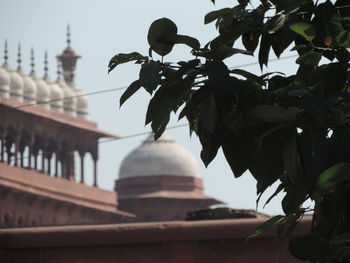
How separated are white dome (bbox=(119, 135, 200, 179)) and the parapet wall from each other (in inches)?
1426

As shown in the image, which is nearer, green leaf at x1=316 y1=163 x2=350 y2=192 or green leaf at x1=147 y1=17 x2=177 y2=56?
green leaf at x1=316 y1=163 x2=350 y2=192

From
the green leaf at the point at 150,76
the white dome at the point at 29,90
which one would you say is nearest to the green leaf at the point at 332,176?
the green leaf at the point at 150,76

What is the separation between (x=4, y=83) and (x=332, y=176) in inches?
1352

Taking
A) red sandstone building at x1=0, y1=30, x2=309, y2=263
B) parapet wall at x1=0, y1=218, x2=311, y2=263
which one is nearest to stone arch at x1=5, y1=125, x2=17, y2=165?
red sandstone building at x1=0, y1=30, x2=309, y2=263

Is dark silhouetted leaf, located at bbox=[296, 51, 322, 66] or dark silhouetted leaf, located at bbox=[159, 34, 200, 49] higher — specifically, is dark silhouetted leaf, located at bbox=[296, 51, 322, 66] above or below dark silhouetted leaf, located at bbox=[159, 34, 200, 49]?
below

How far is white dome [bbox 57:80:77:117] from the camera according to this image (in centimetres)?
3944

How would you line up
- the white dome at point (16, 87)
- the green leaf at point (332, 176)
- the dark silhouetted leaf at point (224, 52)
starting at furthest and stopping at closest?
the white dome at point (16, 87), the dark silhouetted leaf at point (224, 52), the green leaf at point (332, 176)

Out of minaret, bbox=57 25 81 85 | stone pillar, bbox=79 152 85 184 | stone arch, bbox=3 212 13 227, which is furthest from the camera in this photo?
minaret, bbox=57 25 81 85

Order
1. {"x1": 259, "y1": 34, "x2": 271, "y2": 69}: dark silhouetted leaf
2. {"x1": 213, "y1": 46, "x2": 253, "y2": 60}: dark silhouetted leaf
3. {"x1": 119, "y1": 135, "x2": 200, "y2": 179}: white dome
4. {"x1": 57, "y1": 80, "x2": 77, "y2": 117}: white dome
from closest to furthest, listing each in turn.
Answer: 1. {"x1": 213, "y1": 46, "x2": 253, "y2": 60}: dark silhouetted leaf
2. {"x1": 259, "y1": 34, "x2": 271, "y2": 69}: dark silhouetted leaf
3. {"x1": 57, "y1": 80, "x2": 77, "y2": 117}: white dome
4. {"x1": 119, "y1": 135, "x2": 200, "y2": 179}: white dome

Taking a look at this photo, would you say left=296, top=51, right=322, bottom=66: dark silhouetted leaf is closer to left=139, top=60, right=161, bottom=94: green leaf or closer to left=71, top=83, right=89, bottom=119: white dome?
left=139, top=60, right=161, bottom=94: green leaf

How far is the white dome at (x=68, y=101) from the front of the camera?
3944cm

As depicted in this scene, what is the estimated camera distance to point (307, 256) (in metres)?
3.07

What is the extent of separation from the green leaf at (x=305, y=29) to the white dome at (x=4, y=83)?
33.4 m

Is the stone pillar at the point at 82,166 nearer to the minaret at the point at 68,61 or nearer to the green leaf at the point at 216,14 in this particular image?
the minaret at the point at 68,61
